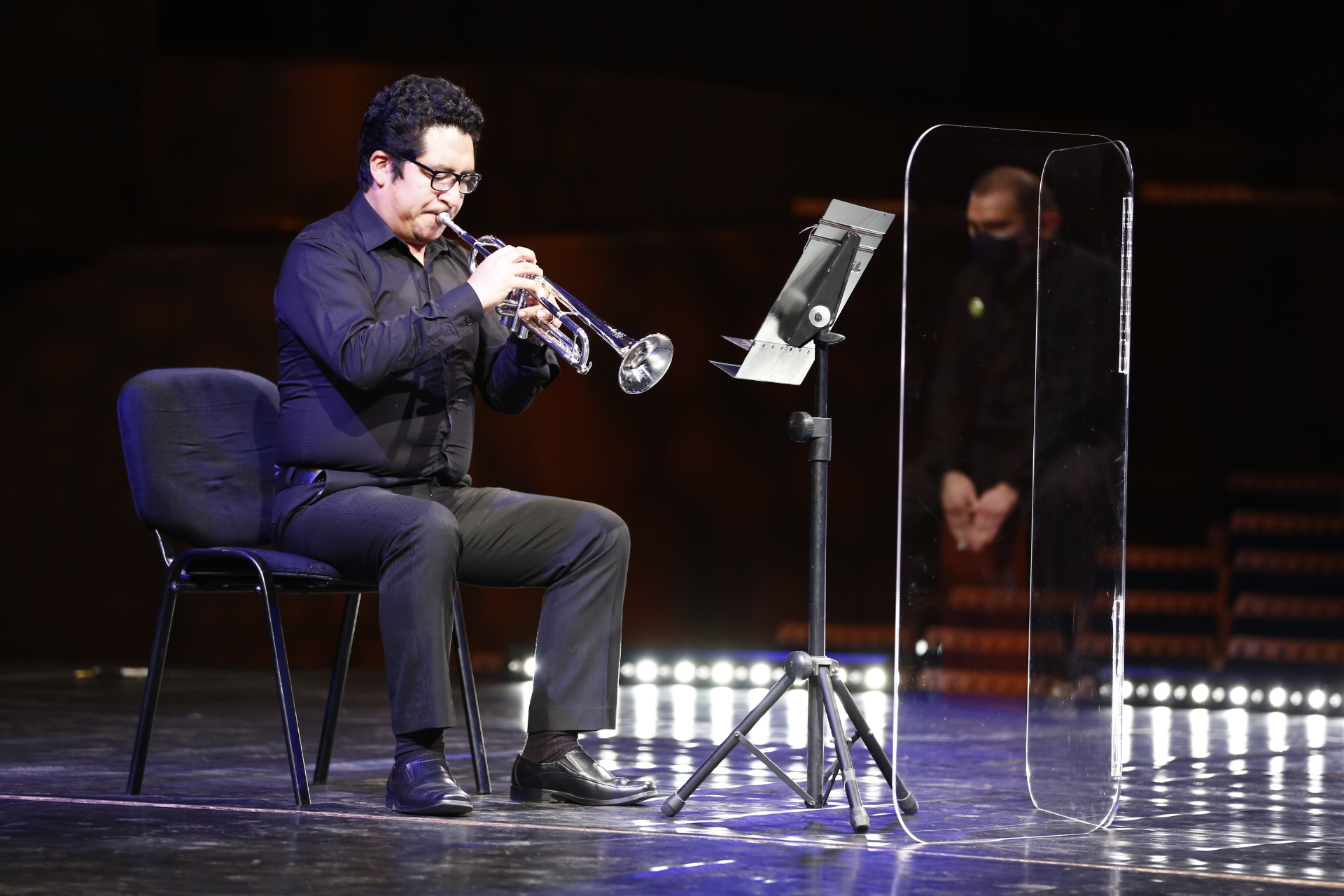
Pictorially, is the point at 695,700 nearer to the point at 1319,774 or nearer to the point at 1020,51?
the point at 1319,774

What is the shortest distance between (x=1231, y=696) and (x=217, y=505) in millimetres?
3346

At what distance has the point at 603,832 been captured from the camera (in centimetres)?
248

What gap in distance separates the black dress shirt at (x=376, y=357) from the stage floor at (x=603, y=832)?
61 cm

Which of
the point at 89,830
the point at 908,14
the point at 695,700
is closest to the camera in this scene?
the point at 89,830

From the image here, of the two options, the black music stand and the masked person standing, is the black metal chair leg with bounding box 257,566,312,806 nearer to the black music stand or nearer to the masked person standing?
the black music stand

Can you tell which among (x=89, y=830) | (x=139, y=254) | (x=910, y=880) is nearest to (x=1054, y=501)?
(x=910, y=880)

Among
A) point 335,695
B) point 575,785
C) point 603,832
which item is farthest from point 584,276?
point 603,832

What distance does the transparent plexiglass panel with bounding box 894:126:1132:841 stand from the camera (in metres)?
2.56

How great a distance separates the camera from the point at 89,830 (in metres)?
2.46

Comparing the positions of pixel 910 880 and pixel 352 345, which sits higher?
pixel 352 345

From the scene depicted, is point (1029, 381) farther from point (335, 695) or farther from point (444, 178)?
point (335, 695)

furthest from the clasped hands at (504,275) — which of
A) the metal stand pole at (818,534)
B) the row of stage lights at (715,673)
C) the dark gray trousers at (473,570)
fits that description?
the row of stage lights at (715,673)

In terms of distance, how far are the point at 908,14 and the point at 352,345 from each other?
646 centimetres

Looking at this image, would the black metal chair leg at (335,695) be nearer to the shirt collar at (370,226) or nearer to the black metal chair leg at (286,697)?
the black metal chair leg at (286,697)
